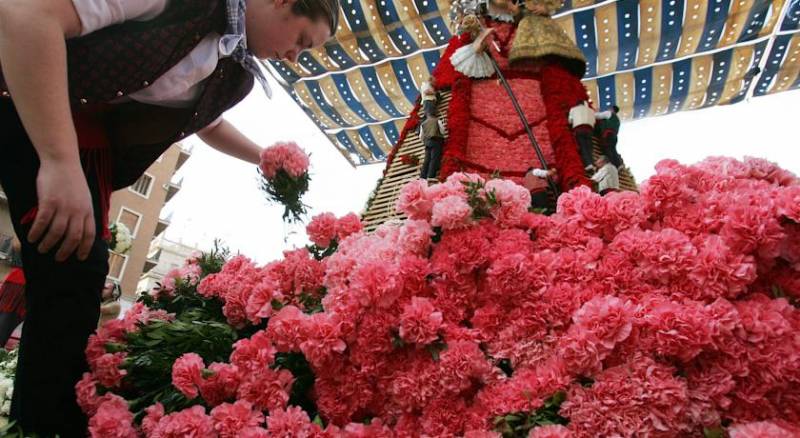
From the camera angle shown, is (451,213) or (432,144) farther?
(432,144)

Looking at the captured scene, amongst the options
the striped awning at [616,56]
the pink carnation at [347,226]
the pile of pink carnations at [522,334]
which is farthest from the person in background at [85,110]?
the striped awning at [616,56]

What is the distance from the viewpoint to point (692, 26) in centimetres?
357

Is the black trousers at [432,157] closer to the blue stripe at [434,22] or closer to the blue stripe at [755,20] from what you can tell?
the blue stripe at [434,22]

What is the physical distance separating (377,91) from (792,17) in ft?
10.3

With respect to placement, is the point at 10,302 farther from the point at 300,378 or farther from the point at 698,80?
the point at 698,80

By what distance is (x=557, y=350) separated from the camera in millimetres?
938

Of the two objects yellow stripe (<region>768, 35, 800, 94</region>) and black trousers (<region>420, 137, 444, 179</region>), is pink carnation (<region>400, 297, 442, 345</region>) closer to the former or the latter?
black trousers (<region>420, 137, 444, 179</region>)

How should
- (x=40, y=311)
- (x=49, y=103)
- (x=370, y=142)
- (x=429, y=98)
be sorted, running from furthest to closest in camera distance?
(x=370, y=142) → (x=429, y=98) → (x=40, y=311) → (x=49, y=103)

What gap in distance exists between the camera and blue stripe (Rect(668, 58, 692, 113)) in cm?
395

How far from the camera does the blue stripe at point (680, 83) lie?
3.95 metres

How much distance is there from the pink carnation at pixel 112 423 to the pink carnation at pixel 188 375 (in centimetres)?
14

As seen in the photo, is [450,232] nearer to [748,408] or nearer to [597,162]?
[748,408]

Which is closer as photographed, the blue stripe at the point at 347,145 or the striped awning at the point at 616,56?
the striped awning at the point at 616,56

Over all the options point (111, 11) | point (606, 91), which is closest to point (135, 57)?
point (111, 11)
